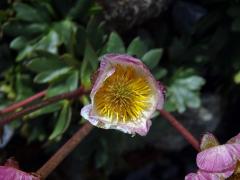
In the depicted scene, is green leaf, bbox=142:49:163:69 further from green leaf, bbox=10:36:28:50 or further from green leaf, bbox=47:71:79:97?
green leaf, bbox=10:36:28:50

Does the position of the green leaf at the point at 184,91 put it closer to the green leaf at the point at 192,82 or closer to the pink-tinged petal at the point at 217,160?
the green leaf at the point at 192,82

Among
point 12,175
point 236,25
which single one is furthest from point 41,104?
point 236,25

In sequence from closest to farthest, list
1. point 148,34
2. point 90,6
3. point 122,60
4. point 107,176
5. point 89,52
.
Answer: point 122,60 < point 89,52 < point 90,6 < point 148,34 < point 107,176

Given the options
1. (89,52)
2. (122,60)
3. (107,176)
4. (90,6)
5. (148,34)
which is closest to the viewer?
(122,60)

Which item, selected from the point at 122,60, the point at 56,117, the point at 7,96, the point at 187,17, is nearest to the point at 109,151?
the point at 56,117

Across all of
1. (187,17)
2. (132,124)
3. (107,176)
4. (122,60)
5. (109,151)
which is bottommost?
(107,176)

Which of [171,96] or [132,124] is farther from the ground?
[132,124]

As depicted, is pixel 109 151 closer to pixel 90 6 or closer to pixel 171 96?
pixel 171 96

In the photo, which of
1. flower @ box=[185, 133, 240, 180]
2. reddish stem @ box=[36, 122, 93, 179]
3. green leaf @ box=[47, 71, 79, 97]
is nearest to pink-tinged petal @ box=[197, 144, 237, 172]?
flower @ box=[185, 133, 240, 180]
